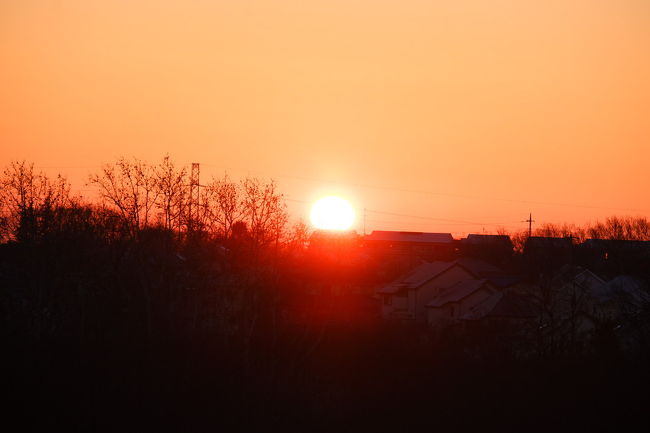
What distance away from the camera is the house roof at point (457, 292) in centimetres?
5044

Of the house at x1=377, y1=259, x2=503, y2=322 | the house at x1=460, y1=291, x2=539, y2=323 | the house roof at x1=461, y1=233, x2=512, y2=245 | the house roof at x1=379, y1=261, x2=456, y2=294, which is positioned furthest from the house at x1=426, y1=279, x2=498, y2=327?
the house roof at x1=461, y1=233, x2=512, y2=245

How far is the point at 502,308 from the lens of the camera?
4356 centimetres

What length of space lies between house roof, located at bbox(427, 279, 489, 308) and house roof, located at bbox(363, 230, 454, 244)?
175ft

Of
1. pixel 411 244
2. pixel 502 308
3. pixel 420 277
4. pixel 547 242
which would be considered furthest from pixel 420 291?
pixel 411 244

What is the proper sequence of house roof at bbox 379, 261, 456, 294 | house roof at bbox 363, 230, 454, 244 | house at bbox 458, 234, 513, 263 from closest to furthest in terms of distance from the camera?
house roof at bbox 379, 261, 456, 294
house at bbox 458, 234, 513, 263
house roof at bbox 363, 230, 454, 244

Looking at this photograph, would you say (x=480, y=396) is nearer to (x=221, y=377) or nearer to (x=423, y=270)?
(x=221, y=377)

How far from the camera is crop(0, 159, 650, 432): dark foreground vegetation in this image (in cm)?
2298

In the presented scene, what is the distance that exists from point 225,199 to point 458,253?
6097cm

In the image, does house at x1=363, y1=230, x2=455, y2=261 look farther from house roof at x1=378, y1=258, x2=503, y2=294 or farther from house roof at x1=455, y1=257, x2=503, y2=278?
house roof at x1=378, y1=258, x2=503, y2=294

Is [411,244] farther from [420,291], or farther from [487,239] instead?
[420,291]

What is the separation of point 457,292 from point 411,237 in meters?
59.7

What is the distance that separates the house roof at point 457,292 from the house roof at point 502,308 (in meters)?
2.50

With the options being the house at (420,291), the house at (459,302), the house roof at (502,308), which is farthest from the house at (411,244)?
the house roof at (502,308)

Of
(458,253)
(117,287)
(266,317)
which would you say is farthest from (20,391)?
(458,253)
